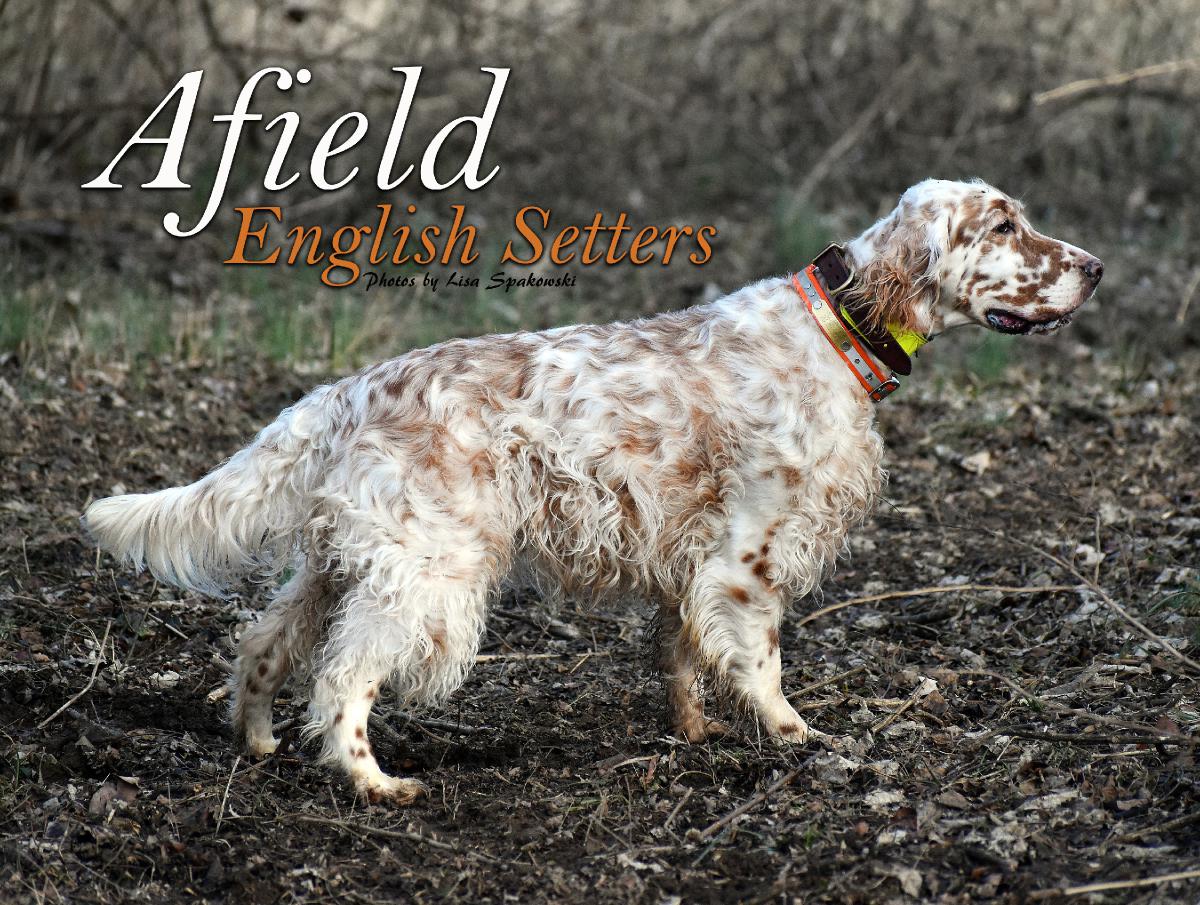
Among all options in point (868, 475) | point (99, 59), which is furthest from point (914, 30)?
point (868, 475)

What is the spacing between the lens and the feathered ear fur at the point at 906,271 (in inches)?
161

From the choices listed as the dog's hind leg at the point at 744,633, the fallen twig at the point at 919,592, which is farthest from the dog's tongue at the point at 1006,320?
the dog's hind leg at the point at 744,633

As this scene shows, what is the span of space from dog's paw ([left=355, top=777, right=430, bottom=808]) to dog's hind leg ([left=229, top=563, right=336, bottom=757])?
0.49 m

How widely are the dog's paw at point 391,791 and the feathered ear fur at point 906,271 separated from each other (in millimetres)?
1893

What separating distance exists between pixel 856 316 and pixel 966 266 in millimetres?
394

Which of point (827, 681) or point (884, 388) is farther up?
point (884, 388)

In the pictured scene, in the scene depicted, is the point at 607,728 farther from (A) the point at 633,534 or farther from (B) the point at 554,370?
(B) the point at 554,370

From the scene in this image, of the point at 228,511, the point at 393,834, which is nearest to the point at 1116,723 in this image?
the point at 393,834

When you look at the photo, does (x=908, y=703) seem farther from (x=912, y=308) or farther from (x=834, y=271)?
(x=834, y=271)

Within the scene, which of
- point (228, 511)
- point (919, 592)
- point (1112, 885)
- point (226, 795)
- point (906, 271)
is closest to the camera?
point (1112, 885)

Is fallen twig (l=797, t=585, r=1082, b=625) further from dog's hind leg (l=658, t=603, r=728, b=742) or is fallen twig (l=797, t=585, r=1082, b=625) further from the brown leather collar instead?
the brown leather collar

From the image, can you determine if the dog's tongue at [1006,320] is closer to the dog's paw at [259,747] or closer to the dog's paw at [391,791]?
the dog's paw at [391,791]

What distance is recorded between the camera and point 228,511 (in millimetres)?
3945

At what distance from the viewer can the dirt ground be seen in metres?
3.35
